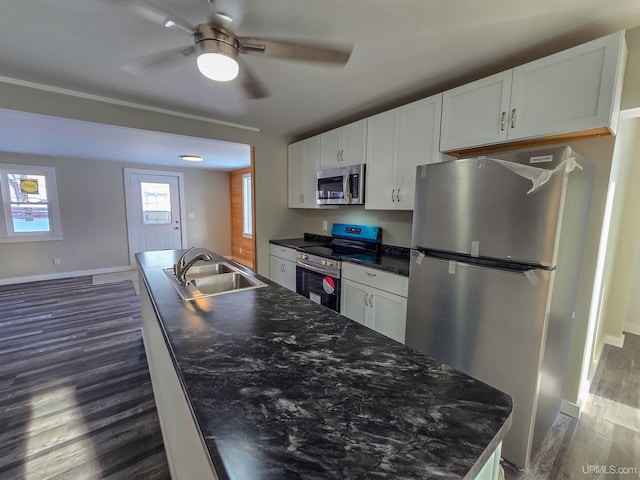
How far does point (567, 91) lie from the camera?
1.49 metres

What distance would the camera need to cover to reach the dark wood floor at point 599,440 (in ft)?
4.85

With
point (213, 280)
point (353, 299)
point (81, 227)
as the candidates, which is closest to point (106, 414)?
point (213, 280)

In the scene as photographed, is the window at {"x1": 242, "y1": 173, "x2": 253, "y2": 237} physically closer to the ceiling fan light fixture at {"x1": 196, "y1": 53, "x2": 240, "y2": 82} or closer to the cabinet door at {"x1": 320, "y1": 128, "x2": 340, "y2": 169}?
the cabinet door at {"x1": 320, "y1": 128, "x2": 340, "y2": 169}

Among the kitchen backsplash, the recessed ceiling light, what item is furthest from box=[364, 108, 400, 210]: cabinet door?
the recessed ceiling light

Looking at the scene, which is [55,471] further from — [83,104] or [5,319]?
[5,319]

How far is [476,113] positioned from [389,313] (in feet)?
5.24

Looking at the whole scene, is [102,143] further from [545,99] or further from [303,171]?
[545,99]

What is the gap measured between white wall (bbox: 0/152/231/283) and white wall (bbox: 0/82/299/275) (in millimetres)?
3456

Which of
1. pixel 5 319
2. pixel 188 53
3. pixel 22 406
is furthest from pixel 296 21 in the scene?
pixel 5 319

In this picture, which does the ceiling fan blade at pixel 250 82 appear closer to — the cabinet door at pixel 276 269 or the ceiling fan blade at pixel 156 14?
the ceiling fan blade at pixel 156 14

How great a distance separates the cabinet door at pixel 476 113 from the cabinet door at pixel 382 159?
0.47m

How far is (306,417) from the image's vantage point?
0.64 m

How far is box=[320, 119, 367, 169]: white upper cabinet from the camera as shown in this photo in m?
2.73

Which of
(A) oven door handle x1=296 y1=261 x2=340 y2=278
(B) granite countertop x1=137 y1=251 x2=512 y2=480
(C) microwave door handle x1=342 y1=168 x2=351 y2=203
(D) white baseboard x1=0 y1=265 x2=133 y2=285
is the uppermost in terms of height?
(C) microwave door handle x1=342 y1=168 x2=351 y2=203
